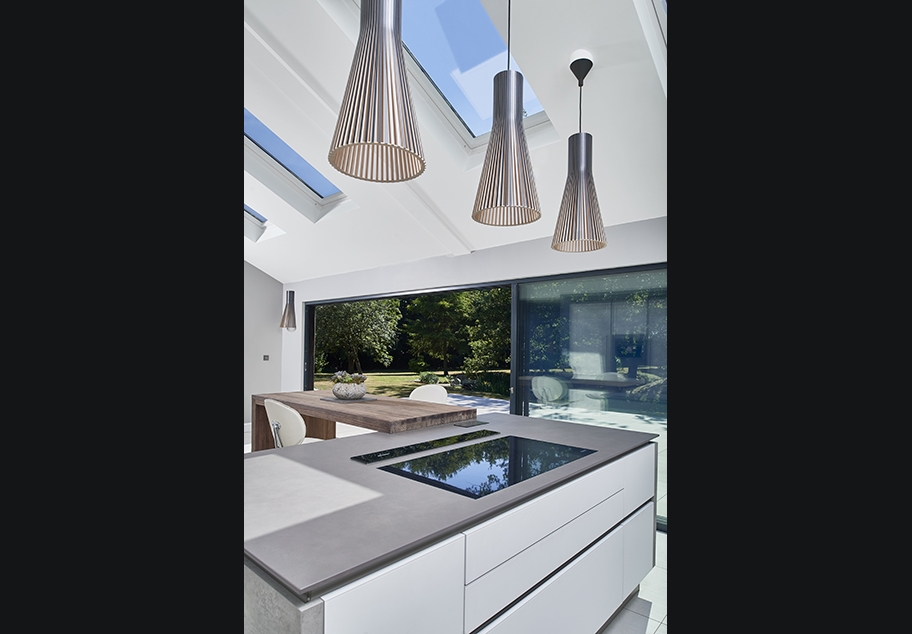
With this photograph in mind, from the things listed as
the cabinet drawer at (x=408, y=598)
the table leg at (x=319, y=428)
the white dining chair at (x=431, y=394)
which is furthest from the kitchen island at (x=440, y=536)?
the table leg at (x=319, y=428)

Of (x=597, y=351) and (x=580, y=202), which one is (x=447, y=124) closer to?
(x=580, y=202)

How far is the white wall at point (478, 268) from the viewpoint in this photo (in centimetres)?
328

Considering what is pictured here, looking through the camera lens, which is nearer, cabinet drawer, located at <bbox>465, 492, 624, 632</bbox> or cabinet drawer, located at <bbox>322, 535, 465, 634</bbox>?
cabinet drawer, located at <bbox>322, 535, 465, 634</bbox>

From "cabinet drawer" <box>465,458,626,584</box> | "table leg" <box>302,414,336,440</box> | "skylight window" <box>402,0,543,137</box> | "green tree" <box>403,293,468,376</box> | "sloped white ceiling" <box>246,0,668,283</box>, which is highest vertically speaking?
"skylight window" <box>402,0,543,137</box>

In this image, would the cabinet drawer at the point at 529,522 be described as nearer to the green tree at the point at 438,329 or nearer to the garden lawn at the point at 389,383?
the garden lawn at the point at 389,383

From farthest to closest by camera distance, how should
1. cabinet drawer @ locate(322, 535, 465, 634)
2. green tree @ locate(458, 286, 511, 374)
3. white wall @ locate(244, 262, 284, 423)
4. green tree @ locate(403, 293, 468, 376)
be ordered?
green tree @ locate(403, 293, 468, 376) → white wall @ locate(244, 262, 284, 423) → green tree @ locate(458, 286, 511, 374) → cabinet drawer @ locate(322, 535, 465, 634)

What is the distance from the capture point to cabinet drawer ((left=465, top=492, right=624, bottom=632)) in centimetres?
126

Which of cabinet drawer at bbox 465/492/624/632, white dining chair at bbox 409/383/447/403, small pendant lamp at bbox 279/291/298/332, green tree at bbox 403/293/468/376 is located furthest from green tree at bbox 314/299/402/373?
cabinet drawer at bbox 465/492/624/632

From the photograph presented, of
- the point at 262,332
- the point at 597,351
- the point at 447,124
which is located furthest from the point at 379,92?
the point at 262,332

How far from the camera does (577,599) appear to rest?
1.70m

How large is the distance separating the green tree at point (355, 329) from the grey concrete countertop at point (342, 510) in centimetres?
652

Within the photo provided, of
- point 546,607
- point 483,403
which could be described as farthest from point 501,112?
point 483,403

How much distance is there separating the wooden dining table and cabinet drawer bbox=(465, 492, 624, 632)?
2.96 ft

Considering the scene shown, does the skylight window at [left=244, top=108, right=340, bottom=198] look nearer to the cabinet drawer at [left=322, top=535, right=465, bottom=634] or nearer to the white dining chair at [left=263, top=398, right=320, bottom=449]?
the white dining chair at [left=263, top=398, right=320, bottom=449]
